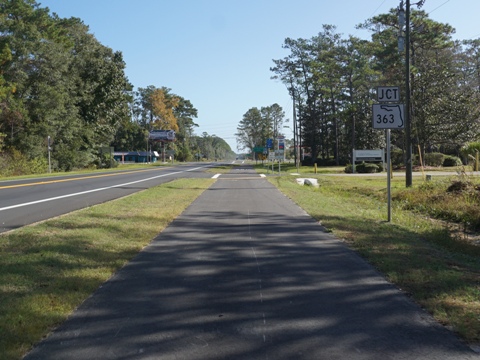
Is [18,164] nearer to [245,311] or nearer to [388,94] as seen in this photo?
[388,94]

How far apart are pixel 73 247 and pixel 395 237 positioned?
6.48 m

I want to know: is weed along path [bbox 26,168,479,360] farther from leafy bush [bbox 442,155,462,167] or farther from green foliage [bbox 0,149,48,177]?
leafy bush [bbox 442,155,462,167]

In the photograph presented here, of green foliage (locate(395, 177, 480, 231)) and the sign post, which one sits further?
green foliage (locate(395, 177, 480, 231))

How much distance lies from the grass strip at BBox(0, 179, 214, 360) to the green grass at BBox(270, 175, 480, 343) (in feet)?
13.5

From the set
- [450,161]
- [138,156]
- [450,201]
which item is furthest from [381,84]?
[138,156]

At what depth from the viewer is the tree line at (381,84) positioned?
47.0m

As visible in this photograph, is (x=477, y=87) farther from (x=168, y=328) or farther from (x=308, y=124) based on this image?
(x=168, y=328)

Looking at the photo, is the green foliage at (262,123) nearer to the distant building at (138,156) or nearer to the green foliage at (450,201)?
the distant building at (138,156)

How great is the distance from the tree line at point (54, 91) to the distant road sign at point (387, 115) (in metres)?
35.2

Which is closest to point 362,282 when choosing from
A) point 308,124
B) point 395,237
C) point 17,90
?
point 395,237

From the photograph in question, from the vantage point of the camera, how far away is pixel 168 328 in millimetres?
4785

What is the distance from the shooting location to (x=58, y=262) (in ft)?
23.9

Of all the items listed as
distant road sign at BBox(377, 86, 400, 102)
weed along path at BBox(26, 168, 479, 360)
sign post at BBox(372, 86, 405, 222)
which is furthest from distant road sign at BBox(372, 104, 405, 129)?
weed along path at BBox(26, 168, 479, 360)

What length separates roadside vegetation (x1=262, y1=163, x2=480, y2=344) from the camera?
5.53m
